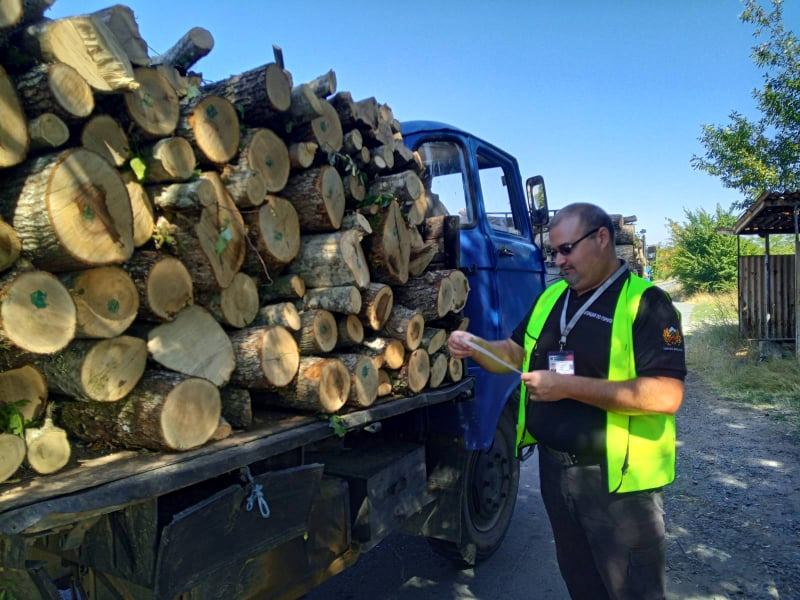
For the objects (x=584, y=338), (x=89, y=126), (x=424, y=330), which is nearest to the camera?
(x=89, y=126)

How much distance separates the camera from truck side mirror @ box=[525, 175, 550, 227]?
184 inches

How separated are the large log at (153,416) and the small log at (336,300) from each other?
0.79 meters

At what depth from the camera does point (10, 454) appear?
1679 mm

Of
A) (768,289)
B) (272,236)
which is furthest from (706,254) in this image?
(272,236)

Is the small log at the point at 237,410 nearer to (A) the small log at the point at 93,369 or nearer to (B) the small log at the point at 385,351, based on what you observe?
(A) the small log at the point at 93,369

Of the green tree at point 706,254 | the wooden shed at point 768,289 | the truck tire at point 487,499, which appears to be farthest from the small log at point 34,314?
the green tree at point 706,254

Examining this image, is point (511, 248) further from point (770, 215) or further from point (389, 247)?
point (770, 215)

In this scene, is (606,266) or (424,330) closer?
(606,266)

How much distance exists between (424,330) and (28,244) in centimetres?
206

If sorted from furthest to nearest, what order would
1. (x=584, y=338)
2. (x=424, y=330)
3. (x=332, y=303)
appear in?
(x=424, y=330), (x=332, y=303), (x=584, y=338)

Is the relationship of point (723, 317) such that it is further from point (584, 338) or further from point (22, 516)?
point (22, 516)

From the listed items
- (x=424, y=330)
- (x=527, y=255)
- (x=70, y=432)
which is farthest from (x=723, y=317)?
(x=70, y=432)

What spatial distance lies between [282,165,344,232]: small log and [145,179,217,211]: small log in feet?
1.97

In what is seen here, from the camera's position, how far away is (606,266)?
7.74 ft
